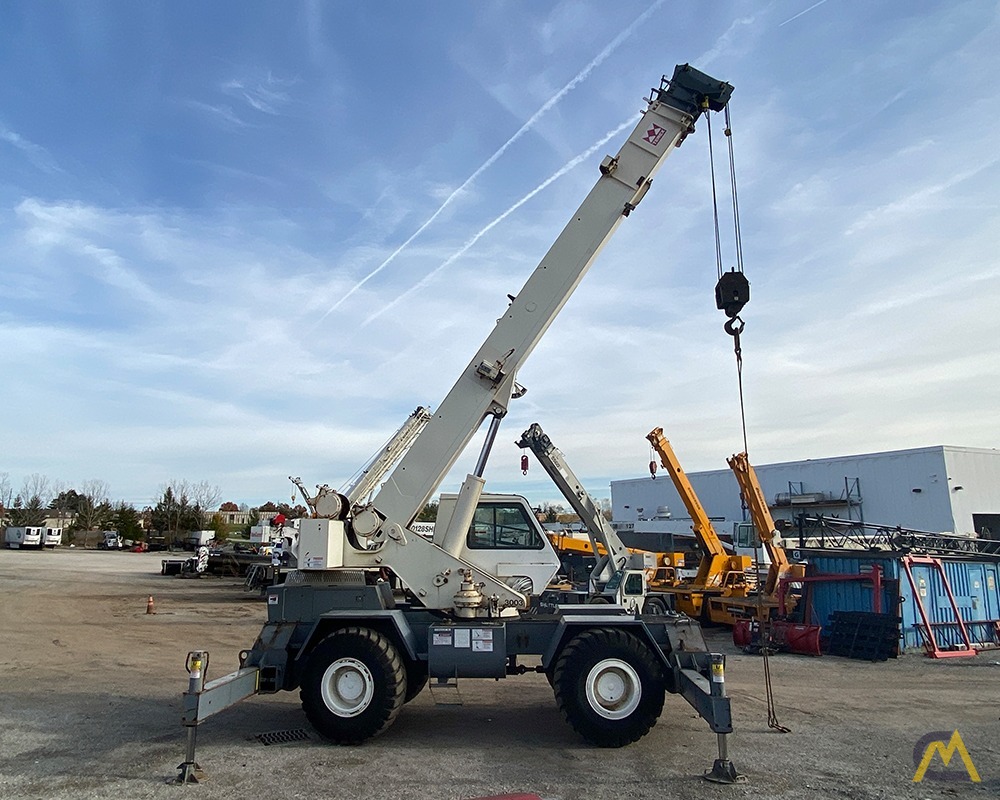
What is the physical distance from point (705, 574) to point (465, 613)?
12071 mm

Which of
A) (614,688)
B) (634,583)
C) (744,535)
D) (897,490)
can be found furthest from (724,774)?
(897,490)

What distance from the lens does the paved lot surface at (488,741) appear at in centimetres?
619

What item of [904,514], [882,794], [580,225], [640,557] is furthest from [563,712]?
[904,514]

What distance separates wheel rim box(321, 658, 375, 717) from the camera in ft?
24.6

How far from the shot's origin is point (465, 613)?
26.5ft

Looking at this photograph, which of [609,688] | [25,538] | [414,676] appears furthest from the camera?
[25,538]

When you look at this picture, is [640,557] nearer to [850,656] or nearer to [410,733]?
[850,656]

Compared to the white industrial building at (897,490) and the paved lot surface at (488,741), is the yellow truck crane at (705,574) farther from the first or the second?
the white industrial building at (897,490)

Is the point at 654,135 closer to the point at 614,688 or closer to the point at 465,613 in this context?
the point at 465,613

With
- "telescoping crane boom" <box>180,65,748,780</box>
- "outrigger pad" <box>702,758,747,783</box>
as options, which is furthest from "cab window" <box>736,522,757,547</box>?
"outrigger pad" <box>702,758,747,783</box>

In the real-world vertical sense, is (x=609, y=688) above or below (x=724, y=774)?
Result: above

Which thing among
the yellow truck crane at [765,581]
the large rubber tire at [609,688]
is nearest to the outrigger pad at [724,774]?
the large rubber tire at [609,688]

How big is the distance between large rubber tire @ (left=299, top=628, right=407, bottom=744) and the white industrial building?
31.5 meters

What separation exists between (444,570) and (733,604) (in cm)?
1140
